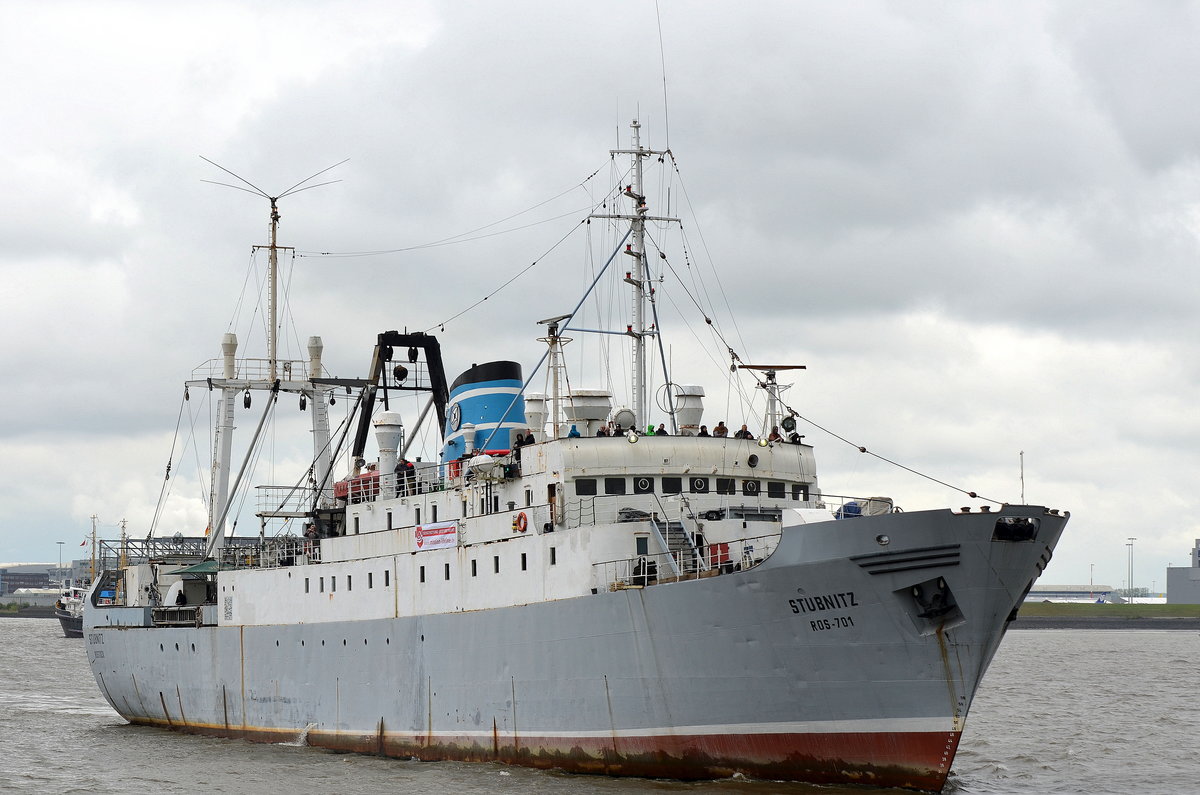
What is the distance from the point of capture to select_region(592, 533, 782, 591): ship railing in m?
24.0

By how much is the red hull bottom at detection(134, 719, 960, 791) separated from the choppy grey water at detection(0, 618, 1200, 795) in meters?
0.24

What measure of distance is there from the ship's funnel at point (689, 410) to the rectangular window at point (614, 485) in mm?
2245

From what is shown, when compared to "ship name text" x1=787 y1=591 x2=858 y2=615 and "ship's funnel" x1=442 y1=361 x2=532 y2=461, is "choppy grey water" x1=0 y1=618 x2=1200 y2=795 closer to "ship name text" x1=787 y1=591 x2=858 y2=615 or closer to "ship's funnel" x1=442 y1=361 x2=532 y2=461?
"ship name text" x1=787 y1=591 x2=858 y2=615

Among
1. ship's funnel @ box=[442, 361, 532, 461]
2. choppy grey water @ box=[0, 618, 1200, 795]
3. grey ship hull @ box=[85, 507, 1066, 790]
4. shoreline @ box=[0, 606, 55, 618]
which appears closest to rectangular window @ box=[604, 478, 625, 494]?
grey ship hull @ box=[85, 507, 1066, 790]

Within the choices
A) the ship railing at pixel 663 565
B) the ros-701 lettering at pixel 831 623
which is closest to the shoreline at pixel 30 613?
the ship railing at pixel 663 565

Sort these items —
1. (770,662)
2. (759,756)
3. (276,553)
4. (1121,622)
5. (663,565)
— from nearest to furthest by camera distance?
(770,662) → (759,756) → (663,565) → (276,553) → (1121,622)

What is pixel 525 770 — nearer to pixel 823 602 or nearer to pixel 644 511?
pixel 644 511

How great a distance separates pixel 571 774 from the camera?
25156 millimetres

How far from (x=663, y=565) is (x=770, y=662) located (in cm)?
306

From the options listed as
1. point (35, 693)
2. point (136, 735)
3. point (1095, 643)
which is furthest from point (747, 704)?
point (1095, 643)

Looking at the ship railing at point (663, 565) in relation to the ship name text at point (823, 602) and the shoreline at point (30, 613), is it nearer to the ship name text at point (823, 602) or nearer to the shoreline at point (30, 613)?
the ship name text at point (823, 602)

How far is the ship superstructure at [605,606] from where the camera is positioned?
2189 centimetres

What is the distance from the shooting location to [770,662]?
74.0ft

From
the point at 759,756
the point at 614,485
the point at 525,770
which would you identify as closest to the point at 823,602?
the point at 759,756
